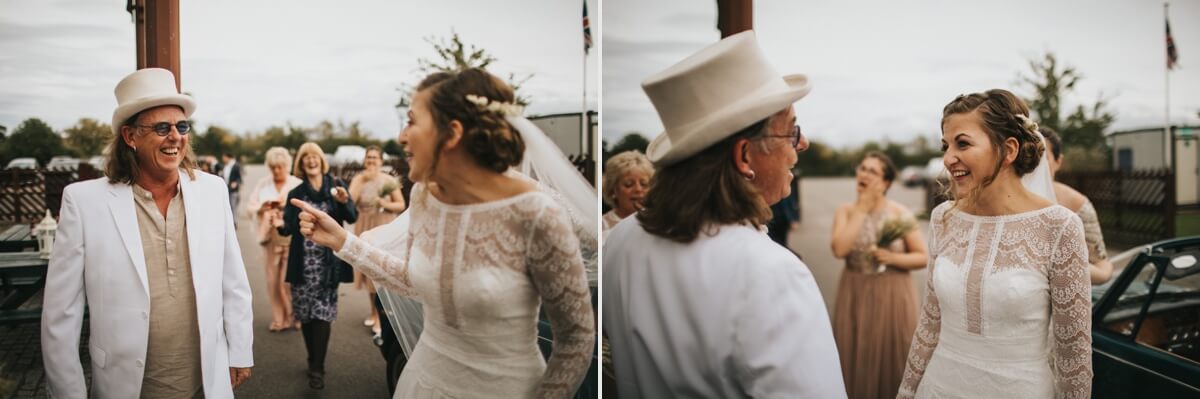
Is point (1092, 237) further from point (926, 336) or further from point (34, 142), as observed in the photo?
point (34, 142)

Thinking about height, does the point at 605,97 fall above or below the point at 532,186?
above

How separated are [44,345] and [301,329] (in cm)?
66

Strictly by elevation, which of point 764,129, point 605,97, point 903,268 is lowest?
point 903,268

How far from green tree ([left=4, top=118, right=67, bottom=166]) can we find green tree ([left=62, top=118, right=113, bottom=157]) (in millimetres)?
36

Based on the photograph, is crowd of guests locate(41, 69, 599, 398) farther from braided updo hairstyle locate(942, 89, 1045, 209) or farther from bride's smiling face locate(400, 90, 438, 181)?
braided updo hairstyle locate(942, 89, 1045, 209)

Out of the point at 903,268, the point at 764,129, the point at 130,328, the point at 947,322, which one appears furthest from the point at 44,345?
the point at 903,268

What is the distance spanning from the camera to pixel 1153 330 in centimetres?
309

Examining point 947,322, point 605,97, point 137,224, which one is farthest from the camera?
point 605,97

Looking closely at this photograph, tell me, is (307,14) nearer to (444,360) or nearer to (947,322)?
(444,360)

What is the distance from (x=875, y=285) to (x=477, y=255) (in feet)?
10.5

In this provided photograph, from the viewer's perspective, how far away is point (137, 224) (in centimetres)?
193

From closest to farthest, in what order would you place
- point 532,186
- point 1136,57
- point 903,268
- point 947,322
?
point 532,186, point 947,322, point 903,268, point 1136,57

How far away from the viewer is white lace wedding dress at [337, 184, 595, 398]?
6.68 ft

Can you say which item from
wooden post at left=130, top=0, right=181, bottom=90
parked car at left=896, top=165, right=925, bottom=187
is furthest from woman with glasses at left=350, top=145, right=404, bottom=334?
parked car at left=896, top=165, right=925, bottom=187
